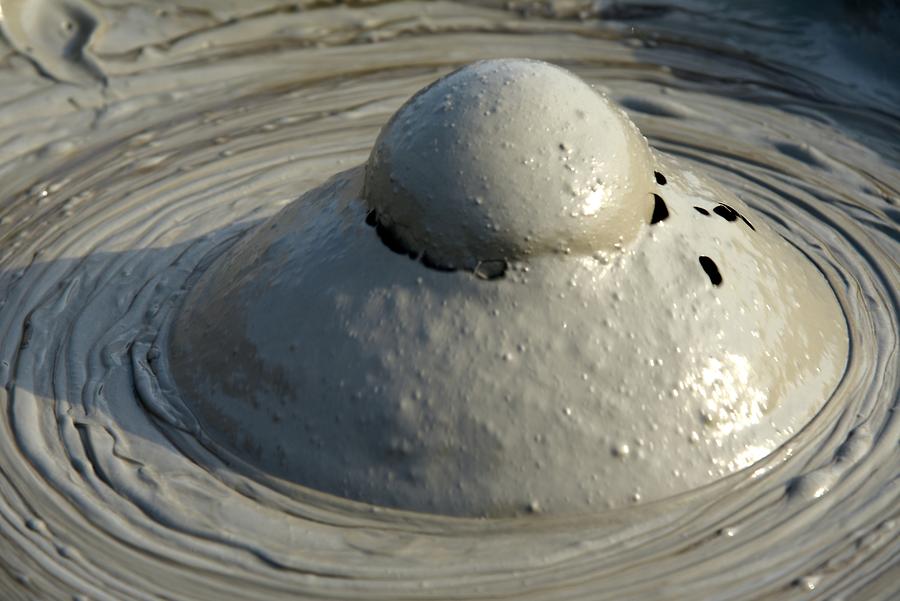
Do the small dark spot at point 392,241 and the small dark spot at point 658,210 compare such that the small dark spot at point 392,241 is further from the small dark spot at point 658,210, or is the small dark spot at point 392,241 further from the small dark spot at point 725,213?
the small dark spot at point 725,213

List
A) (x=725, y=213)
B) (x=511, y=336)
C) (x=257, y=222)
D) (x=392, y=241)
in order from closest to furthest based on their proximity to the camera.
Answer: (x=511, y=336)
(x=392, y=241)
(x=725, y=213)
(x=257, y=222)

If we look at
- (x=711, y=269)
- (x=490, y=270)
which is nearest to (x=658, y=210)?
(x=711, y=269)

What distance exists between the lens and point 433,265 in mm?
2658

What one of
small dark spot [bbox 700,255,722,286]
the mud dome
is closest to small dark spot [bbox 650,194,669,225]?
the mud dome

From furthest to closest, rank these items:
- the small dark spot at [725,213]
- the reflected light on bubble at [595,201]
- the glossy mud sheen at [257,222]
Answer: the small dark spot at [725,213] → the reflected light on bubble at [595,201] → the glossy mud sheen at [257,222]

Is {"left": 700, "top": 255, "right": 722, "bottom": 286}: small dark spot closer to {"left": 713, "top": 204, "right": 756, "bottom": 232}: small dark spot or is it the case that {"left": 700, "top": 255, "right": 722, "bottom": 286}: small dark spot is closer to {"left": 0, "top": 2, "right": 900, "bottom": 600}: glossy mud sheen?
{"left": 0, "top": 2, "right": 900, "bottom": 600}: glossy mud sheen

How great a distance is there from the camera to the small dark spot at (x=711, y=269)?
109 inches

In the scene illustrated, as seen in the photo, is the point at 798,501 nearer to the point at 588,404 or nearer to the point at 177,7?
the point at 588,404

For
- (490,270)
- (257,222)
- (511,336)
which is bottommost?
(257,222)

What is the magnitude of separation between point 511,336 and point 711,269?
1.67 ft

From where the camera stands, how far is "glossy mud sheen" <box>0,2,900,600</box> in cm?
248

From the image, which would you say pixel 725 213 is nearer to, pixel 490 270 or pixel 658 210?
pixel 658 210

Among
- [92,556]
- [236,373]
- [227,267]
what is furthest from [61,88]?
[92,556]

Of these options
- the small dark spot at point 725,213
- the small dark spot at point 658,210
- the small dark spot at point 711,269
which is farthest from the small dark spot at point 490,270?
the small dark spot at point 725,213
